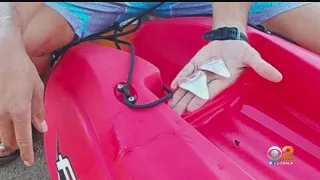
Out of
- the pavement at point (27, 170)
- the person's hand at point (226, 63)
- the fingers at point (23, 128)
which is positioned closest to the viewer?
the fingers at point (23, 128)

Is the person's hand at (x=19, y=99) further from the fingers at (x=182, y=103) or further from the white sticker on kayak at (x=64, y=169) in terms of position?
the fingers at (x=182, y=103)

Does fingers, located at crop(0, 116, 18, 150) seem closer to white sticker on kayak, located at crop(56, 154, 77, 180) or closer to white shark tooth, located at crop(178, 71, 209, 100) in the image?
white sticker on kayak, located at crop(56, 154, 77, 180)

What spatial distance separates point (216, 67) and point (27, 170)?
1.64ft

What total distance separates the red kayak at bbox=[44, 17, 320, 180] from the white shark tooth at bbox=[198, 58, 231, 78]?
0.19ft

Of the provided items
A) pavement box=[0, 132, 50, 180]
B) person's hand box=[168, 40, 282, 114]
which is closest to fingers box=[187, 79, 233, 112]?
person's hand box=[168, 40, 282, 114]

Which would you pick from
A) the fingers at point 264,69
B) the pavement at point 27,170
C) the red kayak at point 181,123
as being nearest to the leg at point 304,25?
the red kayak at point 181,123

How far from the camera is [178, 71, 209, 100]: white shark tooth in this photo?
2.84 ft

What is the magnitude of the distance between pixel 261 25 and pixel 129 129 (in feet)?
1.22

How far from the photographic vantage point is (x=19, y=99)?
0.75m

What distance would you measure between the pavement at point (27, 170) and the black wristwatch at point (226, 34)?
0.46 m

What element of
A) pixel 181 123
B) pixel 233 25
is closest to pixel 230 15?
pixel 233 25

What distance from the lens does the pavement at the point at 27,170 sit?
1.15 metres

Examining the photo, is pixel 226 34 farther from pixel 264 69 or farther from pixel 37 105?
pixel 37 105

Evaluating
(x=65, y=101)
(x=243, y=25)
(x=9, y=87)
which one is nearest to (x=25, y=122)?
(x=9, y=87)
